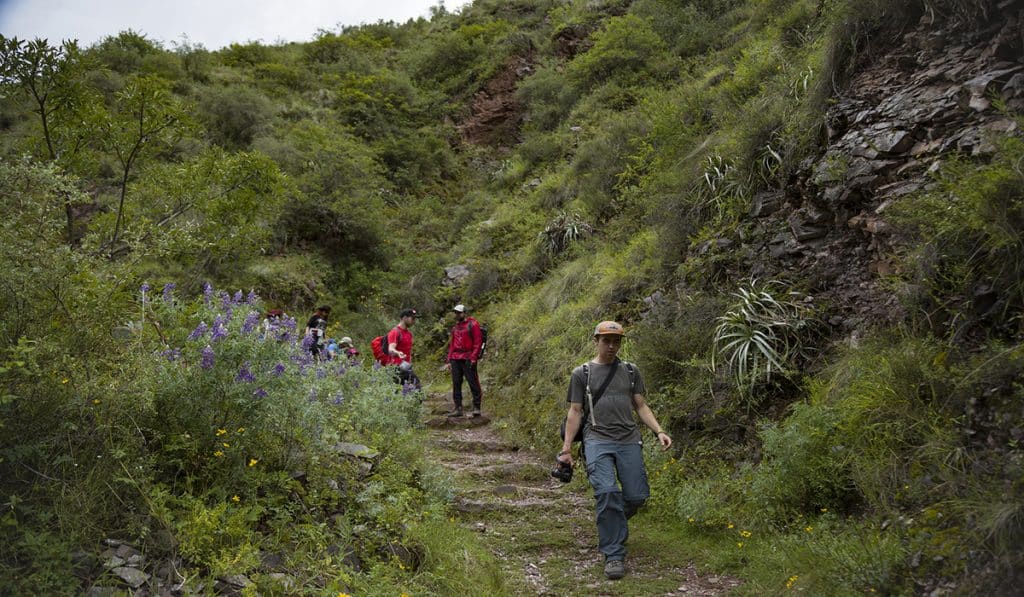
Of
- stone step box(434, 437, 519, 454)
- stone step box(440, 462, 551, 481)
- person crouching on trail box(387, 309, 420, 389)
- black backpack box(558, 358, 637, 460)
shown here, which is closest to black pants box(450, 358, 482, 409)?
person crouching on trail box(387, 309, 420, 389)

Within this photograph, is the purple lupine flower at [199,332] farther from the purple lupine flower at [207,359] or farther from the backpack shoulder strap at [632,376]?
the backpack shoulder strap at [632,376]

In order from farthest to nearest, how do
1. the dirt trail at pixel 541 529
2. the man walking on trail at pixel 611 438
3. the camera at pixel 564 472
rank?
the camera at pixel 564 472
the man walking on trail at pixel 611 438
the dirt trail at pixel 541 529

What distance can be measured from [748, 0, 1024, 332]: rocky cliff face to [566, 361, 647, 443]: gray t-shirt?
7.02ft

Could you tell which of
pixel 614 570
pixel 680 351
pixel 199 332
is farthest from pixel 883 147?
pixel 199 332

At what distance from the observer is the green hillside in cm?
318

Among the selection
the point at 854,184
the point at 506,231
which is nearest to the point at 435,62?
the point at 506,231

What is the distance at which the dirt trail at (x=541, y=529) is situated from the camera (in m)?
4.37

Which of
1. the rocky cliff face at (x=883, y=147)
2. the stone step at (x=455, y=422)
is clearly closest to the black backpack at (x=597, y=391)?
the rocky cliff face at (x=883, y=147)

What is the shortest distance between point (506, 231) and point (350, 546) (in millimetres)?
12525

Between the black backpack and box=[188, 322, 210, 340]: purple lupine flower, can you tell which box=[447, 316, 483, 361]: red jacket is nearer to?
the black backpack

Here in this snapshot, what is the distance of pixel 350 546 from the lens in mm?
3697

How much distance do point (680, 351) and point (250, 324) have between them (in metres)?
4.41

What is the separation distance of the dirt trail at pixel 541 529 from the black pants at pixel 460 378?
3.97 ft

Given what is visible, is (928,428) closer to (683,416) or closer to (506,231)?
(683,416)
